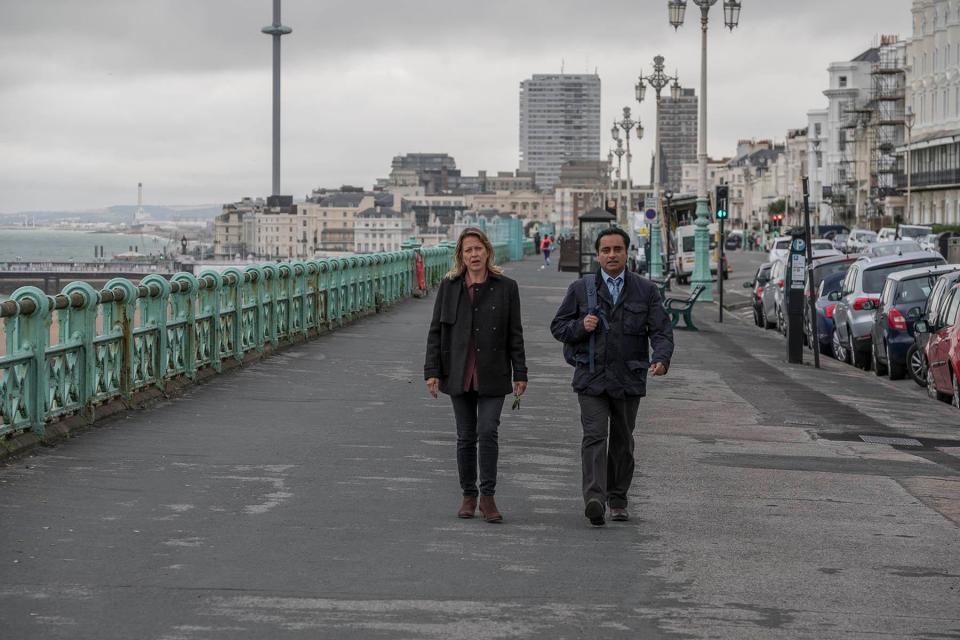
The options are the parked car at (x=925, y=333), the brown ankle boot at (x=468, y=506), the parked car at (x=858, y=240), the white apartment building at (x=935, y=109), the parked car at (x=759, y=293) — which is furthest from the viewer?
the white apartment building at (x=935, y=109)

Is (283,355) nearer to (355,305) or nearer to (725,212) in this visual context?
(355,305)

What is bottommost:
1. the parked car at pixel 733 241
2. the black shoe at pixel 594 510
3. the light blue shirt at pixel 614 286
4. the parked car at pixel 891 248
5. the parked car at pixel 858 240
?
the black shoe at pixel 594 510

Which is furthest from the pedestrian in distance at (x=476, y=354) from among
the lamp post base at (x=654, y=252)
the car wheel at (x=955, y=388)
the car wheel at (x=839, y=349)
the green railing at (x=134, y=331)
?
the lamp post base at (x=654, y=252)

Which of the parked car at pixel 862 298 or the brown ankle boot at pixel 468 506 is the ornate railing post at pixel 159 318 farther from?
the parked car at pixel 862 298

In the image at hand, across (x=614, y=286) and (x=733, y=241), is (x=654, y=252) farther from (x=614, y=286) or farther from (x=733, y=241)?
(x=733, y=241)

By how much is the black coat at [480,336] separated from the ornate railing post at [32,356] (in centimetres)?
358

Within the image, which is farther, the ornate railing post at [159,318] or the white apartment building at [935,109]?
the white apartment building at [935,109]

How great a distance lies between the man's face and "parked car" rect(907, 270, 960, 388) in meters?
10.2

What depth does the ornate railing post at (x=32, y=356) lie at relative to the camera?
11.3 m

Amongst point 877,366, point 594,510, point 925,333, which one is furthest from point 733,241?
point 594,510

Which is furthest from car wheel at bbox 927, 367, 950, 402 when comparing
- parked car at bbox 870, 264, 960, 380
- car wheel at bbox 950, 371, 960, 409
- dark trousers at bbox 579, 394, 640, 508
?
dark trousers at bbox 579, 394, 640, 508

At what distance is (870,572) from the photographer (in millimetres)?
7777

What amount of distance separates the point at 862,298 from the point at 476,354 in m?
14.8

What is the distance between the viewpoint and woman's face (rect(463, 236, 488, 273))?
895cm
